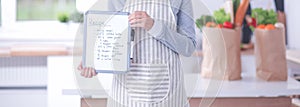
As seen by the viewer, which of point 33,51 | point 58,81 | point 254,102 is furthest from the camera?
point 33,51

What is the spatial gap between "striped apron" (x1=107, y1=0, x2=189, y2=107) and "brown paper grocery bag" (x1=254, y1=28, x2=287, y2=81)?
986 millimetres

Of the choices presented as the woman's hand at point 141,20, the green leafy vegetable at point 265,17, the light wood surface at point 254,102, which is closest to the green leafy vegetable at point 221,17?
the green leafy vegetable at point 265,17

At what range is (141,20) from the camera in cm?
85

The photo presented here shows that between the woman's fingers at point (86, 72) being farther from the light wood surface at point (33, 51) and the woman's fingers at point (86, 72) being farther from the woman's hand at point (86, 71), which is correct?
the light wood surface at point (33, 51)

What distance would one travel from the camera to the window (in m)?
3.53

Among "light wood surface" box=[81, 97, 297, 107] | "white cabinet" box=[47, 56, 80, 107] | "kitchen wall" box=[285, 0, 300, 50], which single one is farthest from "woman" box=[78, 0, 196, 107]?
"kitchen wall" box=[285, 0, 300, 50]

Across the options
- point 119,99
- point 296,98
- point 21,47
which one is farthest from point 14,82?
point 119,99

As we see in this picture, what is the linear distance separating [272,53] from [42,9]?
7.04 ft

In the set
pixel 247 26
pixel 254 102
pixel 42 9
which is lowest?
pixel 254 102

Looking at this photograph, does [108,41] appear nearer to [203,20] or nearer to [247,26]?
[203,20]

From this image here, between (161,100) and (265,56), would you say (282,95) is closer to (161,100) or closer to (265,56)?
(265,56)

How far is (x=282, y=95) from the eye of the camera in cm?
171

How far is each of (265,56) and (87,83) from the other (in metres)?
1.10

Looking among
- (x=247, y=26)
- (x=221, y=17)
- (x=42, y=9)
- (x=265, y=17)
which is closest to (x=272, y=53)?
(x=265, y=17)
